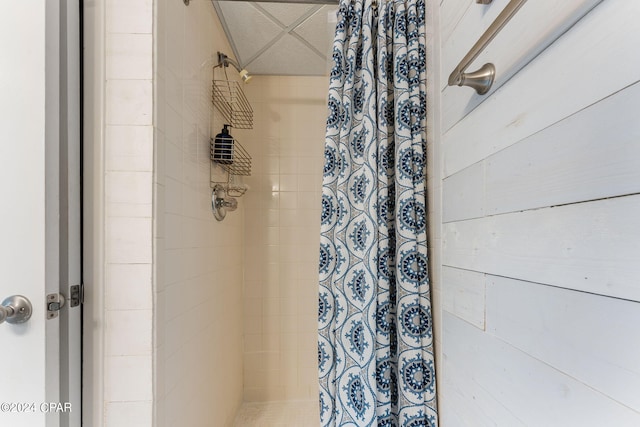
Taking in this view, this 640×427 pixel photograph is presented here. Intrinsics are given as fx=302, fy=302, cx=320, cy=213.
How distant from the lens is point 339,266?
1.01 m

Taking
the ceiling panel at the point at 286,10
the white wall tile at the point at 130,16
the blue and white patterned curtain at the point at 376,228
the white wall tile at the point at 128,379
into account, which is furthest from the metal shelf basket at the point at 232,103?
the white wall tile at the point at 128,379

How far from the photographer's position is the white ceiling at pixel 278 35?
143cm

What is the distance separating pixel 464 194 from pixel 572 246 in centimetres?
35

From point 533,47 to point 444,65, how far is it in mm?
388

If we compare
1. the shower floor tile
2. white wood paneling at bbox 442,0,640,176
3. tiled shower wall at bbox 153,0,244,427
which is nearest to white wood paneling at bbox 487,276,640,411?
white wood paneling at bbox 442,0,640,176

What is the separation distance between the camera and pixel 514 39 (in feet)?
1.94

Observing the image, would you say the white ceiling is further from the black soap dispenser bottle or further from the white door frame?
the white door frame

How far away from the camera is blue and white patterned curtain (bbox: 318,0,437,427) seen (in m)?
0.96

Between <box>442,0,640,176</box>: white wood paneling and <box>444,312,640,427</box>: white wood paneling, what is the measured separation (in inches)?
16.2

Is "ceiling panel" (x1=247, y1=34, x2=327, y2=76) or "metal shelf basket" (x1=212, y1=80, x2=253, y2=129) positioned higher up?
"ceiling panel" (x1=247, y1=34, x2=327, y2=76)

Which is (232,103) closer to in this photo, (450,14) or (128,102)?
(128,102)
